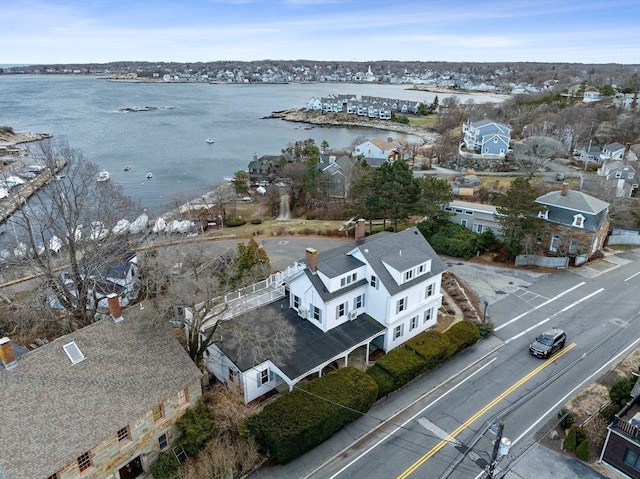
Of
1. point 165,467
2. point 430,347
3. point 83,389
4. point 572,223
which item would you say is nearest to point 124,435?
point 165,467

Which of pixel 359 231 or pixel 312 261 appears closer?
pixel 312 261

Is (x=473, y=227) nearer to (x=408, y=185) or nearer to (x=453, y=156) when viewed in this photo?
(x=408, y=185)

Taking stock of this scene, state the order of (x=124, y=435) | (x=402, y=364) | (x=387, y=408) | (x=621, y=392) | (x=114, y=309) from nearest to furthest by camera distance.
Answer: (x=124, y=435) < (x=114, y=309) < (x=621, y=392) < (x=387, y=408) < (x=402, y=364)

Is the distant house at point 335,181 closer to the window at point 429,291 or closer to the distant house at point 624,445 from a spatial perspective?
the window at point 429,291

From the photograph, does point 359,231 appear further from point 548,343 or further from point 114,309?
point 114,309

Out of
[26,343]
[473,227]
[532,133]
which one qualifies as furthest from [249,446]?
[532,133]

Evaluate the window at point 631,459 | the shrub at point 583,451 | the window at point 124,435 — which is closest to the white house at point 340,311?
the window at point 124,435

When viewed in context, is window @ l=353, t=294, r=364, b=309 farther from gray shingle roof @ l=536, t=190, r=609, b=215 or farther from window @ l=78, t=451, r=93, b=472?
gray shingle roof @ l=536, t=190, r=609, b=215
